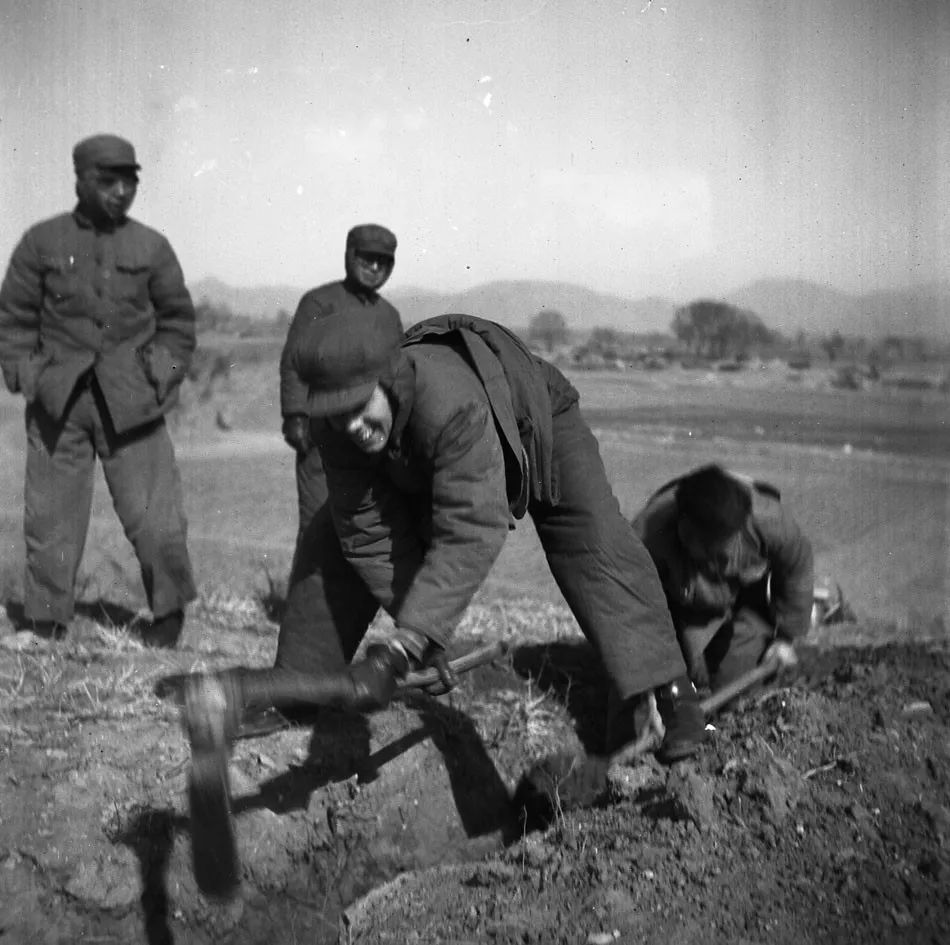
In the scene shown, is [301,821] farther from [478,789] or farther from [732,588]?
[732,588]

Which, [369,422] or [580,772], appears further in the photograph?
[580,772]

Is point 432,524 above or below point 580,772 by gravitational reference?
above

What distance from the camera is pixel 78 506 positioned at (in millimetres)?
5184

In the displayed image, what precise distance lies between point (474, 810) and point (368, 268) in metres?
2.46

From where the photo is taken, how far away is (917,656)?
5016 millimetres

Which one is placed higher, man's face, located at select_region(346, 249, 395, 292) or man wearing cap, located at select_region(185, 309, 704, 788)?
man's face, located at select_region(346, 249, 395, 292)

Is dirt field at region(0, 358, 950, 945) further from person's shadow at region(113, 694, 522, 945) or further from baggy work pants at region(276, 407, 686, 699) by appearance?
baggy work pants at region(276, 407, 686, 699)

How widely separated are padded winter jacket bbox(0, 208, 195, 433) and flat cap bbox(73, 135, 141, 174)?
22 centimetres

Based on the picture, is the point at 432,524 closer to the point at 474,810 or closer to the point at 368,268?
the point at 474,810

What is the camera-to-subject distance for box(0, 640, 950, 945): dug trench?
3186mm

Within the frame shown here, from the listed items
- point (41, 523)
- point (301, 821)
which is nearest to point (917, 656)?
point (301, 821)

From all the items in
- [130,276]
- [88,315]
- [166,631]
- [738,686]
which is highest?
[130,276]

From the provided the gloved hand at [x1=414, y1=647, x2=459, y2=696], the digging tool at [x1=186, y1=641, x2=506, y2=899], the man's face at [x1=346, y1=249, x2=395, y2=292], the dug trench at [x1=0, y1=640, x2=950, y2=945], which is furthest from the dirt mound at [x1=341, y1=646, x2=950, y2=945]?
the man's face at [x1=346, y1=249, x2=395, y2=292]

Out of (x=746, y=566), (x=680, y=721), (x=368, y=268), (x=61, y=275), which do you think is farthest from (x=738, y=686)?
(x=61, y=275)
